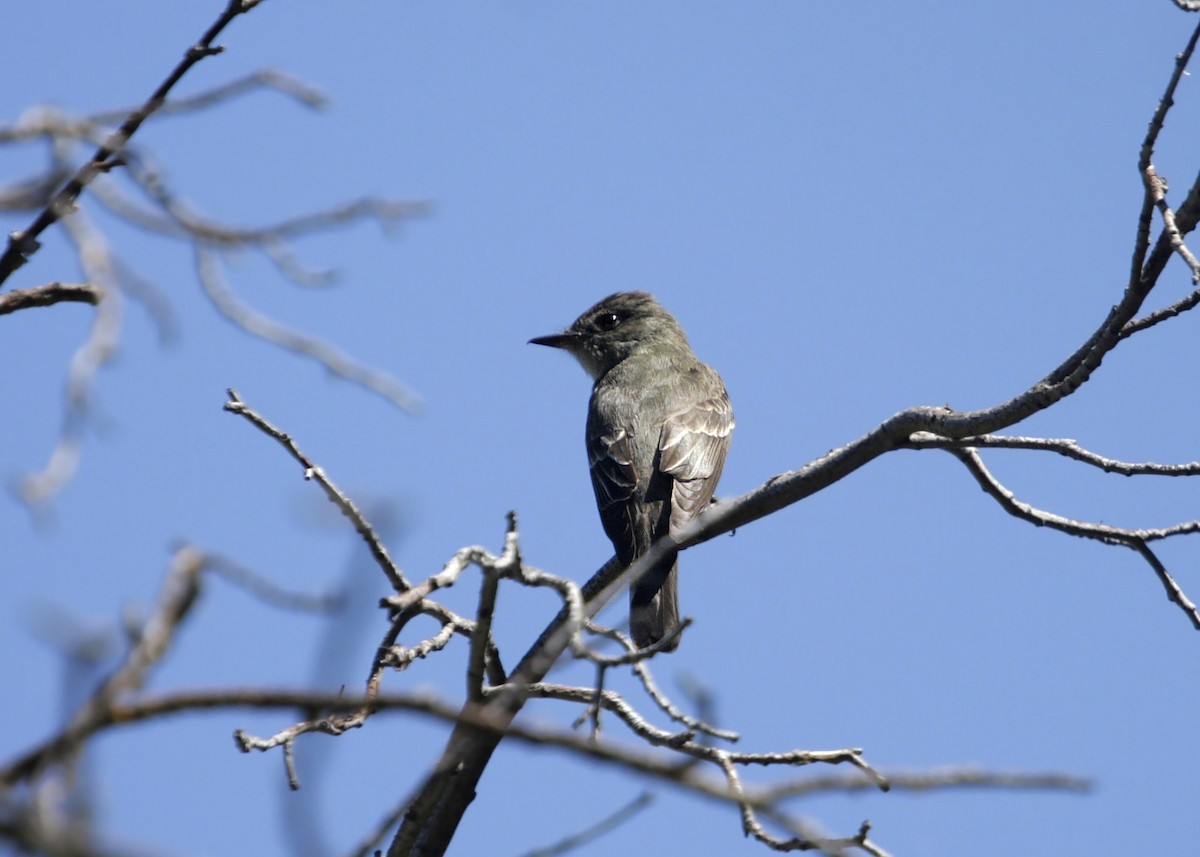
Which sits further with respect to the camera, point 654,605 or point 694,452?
point 694,452

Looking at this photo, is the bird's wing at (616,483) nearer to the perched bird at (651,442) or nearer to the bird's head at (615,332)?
the perched bird at (651,442)

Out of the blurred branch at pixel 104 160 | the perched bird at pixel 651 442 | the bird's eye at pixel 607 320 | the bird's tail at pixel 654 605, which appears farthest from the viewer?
the bird's eye at pixel 607 320

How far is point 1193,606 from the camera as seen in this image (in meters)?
4.19

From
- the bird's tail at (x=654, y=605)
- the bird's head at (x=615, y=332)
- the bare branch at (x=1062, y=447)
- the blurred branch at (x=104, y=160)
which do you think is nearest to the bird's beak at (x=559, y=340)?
the bird's head at (x=615, y=332)

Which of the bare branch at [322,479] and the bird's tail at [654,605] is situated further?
the bird's tail at [654,605]

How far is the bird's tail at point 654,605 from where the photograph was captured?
628cm

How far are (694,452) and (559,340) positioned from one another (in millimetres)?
2537

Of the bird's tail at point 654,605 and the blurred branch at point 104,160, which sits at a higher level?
the bird's tail at point 654,605

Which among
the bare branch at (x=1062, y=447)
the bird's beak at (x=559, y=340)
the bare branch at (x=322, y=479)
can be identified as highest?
the bird's beak at (x=559, y=340)

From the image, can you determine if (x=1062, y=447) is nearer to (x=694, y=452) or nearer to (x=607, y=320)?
(x=694, y=452)

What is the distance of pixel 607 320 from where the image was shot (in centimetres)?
938

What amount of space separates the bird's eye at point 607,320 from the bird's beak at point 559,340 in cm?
19

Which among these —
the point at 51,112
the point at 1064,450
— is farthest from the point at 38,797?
the point at 1064,450

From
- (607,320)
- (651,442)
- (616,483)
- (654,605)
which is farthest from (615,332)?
(654,605)
